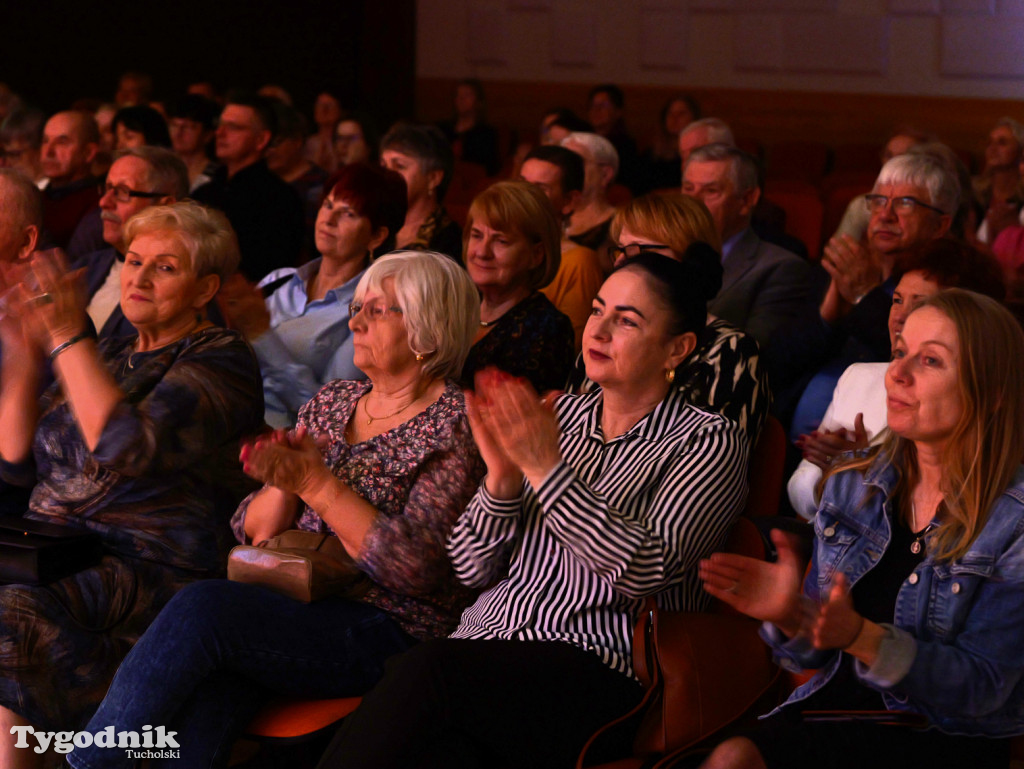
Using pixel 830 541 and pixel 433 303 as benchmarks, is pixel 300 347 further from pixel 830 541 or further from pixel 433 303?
pixel 830 541

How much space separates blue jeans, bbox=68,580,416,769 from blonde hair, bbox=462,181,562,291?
49.1 inches

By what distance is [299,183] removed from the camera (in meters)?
5.91

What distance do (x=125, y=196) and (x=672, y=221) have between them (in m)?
1.79

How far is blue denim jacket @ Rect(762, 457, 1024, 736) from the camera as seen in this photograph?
1666 millimetres

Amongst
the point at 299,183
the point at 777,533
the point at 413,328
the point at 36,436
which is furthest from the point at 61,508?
the point at 299,183

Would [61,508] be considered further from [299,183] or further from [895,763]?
[299,183]

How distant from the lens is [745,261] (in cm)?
358

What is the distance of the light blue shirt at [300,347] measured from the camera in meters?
3.08

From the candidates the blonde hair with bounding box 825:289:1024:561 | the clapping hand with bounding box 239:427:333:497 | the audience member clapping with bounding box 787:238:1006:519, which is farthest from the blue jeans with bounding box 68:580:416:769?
the blonde hair with bounding box 825:289:1024:561

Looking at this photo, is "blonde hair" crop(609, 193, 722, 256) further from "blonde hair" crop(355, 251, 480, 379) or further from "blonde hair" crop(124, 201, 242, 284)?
"blonde hair" crop(124, 201, 242, 284)

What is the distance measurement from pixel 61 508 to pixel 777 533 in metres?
1.51

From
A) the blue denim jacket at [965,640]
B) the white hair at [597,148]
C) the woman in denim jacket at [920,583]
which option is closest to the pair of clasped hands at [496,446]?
the woman in denim jacket at [920,583]

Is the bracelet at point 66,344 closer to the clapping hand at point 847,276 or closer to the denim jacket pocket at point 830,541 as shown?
the denim jacket pocket at point 830,541

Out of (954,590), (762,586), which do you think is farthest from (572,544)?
(954,590)
